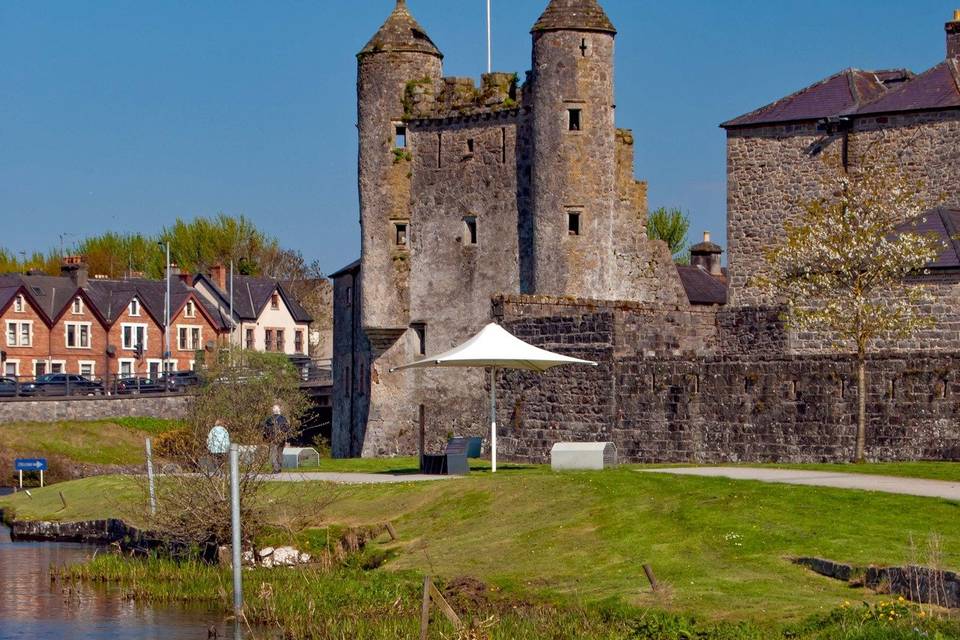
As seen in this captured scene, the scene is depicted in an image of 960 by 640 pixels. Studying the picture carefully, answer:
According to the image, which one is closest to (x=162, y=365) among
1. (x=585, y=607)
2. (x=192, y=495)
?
(x=192, y=495)

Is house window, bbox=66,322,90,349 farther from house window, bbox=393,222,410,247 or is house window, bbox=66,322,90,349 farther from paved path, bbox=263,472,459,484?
paved path, bbox=263,472,459,484

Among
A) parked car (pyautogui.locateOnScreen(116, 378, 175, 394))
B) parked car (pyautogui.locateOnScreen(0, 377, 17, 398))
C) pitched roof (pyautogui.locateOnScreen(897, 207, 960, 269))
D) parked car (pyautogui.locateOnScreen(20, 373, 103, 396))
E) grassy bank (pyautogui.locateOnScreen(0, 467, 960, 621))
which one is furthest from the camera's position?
parked car (pyautogui.locateOnScreen(116, 378, 175, 394))

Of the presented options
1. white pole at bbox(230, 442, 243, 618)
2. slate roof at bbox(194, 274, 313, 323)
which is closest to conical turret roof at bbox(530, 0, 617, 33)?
white pole at bbox(230, 442, 243, 618)

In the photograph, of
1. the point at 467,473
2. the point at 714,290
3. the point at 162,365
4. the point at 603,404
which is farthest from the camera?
the point at 162,365

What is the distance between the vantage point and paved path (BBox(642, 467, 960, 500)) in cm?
2748

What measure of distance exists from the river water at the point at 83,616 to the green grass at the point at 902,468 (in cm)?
1161

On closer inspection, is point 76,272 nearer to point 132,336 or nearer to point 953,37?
point 132,336

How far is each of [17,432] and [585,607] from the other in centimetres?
6334

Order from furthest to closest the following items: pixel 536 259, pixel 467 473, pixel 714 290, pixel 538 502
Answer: pixel 714 290
pixel 536 259
pixel 467 473
pixel 538 502

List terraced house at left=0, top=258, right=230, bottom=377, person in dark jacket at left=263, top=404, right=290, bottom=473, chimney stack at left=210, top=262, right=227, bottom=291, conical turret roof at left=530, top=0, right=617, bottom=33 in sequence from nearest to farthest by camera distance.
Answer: person in dark jacket at left=263, top=404, right=290, bottom=473, conical turret roof at left=530, top=0, right=617, bottom=33, terraced house at left=0, top=258, right=230, bottom=377, chimney stack at left=210, top=262, right=227, bottom=291

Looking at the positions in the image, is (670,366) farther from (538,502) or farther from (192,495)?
(192,495)

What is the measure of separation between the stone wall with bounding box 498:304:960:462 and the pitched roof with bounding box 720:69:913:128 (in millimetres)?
16601

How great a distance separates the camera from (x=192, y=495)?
1179 inches

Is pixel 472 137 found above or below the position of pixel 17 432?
above
